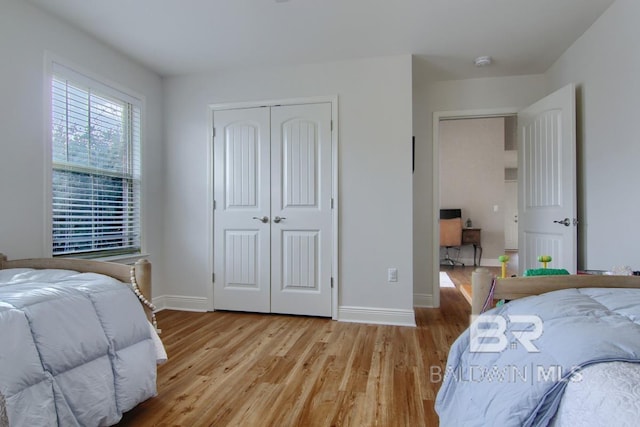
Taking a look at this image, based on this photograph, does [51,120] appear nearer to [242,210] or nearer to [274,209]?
[242,210]

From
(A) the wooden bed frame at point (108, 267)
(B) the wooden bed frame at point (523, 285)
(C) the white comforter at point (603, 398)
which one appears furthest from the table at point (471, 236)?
(C) the white comforter at point (603, 398)

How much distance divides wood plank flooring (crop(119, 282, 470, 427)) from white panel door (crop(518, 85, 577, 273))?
37.3 inches

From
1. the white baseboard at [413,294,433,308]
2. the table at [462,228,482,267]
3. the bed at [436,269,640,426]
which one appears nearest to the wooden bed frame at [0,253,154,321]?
the bed at [436,269,640,426]

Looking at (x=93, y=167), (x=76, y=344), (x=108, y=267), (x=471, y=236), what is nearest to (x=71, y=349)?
(x=76, y=344)

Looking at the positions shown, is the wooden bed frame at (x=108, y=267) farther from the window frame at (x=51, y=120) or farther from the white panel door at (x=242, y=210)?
the white panel door at (x=242, y=210)

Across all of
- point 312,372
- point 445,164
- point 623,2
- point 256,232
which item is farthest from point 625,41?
point 445,164

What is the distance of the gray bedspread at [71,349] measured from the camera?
1.07 meters

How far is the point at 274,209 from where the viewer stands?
3172mm

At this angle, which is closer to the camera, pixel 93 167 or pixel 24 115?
pixel 24 115

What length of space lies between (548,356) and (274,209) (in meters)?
2.63

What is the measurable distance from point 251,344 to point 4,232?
5.59 ft

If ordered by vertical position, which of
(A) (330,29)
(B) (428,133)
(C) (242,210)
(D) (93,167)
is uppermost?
(A) (330,29)

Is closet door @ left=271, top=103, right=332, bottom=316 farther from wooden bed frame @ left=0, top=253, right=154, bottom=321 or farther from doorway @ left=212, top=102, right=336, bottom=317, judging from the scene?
wooden bed frame @ left=0, top=253, right=154, bottom=321

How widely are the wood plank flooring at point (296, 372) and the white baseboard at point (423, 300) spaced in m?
0.36
